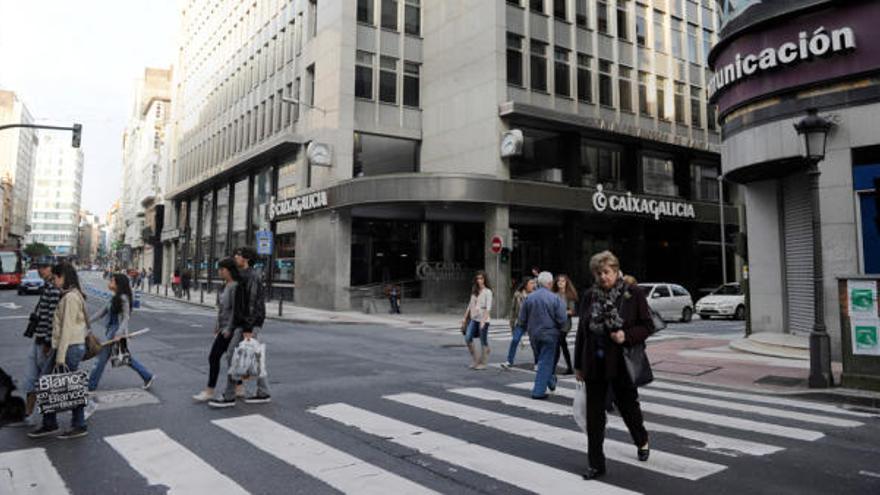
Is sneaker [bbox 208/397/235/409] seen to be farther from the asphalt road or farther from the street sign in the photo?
the street sign

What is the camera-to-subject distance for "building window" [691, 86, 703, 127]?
35844 mm

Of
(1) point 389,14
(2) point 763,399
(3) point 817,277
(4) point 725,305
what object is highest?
(1) point 389,14

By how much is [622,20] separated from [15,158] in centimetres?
15337

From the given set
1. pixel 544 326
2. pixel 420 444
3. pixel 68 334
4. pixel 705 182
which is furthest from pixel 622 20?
pixel 68 334

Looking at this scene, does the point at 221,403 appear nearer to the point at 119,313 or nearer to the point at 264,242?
the point at 119,313

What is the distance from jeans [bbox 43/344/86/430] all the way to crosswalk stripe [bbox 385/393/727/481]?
Answer: 3.65 m

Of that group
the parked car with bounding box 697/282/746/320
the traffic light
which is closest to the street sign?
the parked car with bounding box 697/282/746/320

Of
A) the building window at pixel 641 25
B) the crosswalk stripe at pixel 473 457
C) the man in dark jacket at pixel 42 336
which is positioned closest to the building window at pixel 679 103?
the building window at pixel 641 25

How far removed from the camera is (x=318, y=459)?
509 centimetres

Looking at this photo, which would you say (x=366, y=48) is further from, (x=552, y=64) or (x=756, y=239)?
(x=756, y=239)

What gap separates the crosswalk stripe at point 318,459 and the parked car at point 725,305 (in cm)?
2501

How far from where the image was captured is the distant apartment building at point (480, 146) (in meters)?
27.4

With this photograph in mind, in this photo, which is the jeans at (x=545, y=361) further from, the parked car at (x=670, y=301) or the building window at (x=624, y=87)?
the building window at (x=624, y=87)

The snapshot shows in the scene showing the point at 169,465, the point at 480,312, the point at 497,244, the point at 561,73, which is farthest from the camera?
the point at 561,73
